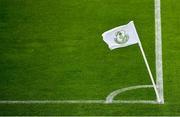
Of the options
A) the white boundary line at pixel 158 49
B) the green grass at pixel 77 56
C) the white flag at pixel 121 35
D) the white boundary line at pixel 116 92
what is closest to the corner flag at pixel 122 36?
the white flag at pixel 121 35

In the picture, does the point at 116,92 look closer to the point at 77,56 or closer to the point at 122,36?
the point at 122,36

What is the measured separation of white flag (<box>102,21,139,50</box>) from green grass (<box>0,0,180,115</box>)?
35.3 inches

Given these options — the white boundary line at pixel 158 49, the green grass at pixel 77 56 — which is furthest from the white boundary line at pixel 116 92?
the white boundary line at pixel 158 49

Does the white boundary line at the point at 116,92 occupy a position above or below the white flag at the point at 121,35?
below

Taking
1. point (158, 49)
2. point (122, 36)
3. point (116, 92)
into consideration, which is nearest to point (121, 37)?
point (122, 36)

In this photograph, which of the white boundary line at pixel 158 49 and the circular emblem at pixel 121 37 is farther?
the white boundary line at pixel 158 49

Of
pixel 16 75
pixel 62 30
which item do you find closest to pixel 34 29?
pixel 62 30

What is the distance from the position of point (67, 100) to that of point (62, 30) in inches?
97.4

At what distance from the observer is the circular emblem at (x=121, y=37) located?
13006 millimetres

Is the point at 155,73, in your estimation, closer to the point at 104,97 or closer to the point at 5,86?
the point at 104,97

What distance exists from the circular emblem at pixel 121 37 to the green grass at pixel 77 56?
0.93 metres

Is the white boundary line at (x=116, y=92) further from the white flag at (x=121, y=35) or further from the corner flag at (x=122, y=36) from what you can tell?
the white flag at (x=121, y=35)

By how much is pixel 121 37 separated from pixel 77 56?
160cm

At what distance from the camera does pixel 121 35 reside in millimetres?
13031
